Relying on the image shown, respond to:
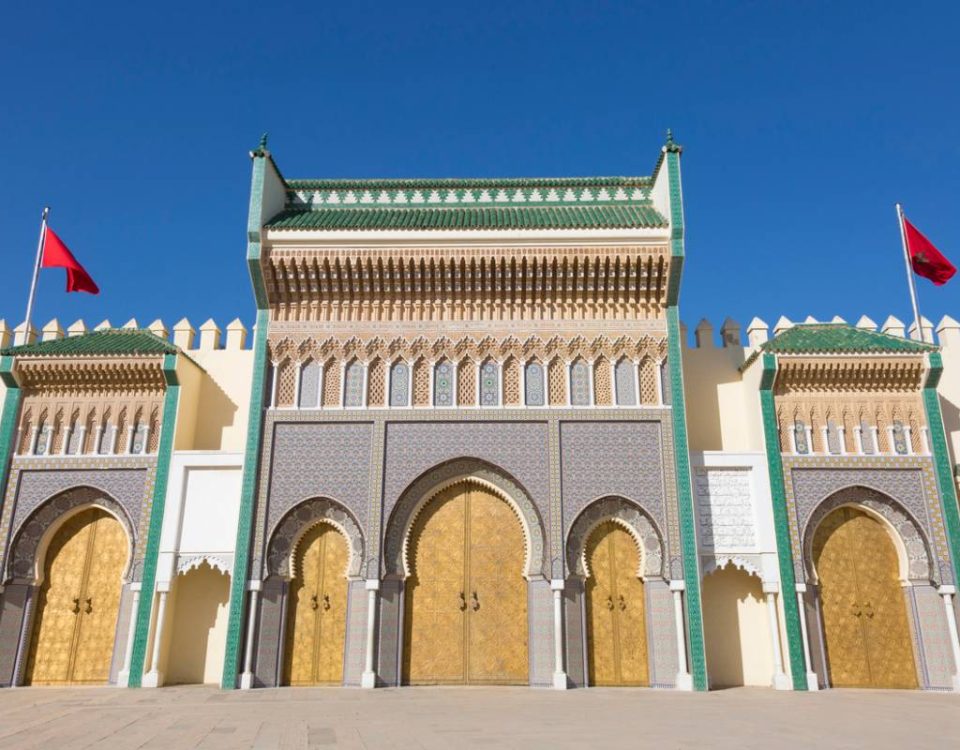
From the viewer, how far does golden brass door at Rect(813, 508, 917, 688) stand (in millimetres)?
9727

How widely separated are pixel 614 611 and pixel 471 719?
3.44m

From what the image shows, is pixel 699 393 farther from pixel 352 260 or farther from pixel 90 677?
pixel 90 677

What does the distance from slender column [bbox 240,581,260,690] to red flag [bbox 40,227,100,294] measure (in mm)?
5764

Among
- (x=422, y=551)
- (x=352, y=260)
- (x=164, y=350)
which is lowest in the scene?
(x=422, y=551)

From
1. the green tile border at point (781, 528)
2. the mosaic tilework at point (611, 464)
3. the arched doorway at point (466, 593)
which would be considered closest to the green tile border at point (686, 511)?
the mosaic tilework at point (611, 464)

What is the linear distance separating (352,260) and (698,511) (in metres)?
6.05

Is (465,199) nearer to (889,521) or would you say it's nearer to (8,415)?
(8,415)

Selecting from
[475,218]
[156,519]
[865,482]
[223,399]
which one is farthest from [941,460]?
[156,519]

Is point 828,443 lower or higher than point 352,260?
lower

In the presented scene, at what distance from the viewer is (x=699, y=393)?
1145 cm

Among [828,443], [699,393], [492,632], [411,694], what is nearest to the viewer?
[411,694]

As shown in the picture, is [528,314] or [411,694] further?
[528,314]

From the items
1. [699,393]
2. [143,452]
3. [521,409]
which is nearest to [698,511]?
[699,393]

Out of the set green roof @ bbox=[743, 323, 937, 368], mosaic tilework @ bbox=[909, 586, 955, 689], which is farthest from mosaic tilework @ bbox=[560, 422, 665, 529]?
mosaic tilework @ bbox=[909, 586, 955, 689]
